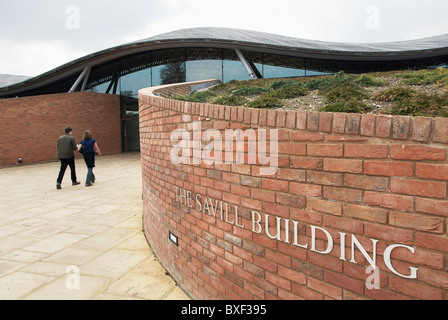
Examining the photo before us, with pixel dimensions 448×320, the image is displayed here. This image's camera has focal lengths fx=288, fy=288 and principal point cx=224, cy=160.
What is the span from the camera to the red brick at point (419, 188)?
1.29 metres

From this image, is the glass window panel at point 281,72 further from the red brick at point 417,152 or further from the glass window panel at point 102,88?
the red brick at point 417,152

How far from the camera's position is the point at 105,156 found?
17.4 meters

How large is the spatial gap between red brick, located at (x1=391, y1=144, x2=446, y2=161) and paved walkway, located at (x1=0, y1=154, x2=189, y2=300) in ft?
7.36

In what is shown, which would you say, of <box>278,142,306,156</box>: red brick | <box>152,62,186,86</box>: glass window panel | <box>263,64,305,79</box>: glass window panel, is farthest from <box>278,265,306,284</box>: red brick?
<box>152,62,186,86</box>: glass window panel

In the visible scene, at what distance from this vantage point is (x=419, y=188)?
1.33 m

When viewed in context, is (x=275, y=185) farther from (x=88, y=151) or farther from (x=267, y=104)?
(x=88, y=151)

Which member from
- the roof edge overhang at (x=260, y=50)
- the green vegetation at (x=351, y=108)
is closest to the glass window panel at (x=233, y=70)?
the roof edge overhang at (x=260, y=50)

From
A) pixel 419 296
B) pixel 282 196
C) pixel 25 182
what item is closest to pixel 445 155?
pixel 419 296

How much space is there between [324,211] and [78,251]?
11.2 feet

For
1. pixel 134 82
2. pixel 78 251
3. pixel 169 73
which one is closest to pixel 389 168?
pixel 78 251

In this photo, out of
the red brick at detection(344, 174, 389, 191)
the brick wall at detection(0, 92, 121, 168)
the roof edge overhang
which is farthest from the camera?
the roof edge overhang

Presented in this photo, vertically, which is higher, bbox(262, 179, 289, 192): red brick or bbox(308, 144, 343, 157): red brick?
bbox(308, 144, 343, 157): red brick

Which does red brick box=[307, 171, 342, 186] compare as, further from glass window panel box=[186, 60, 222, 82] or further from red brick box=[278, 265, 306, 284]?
glass window panel box=[186, 60, 222, 82]

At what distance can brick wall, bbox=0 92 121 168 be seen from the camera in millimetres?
14219
